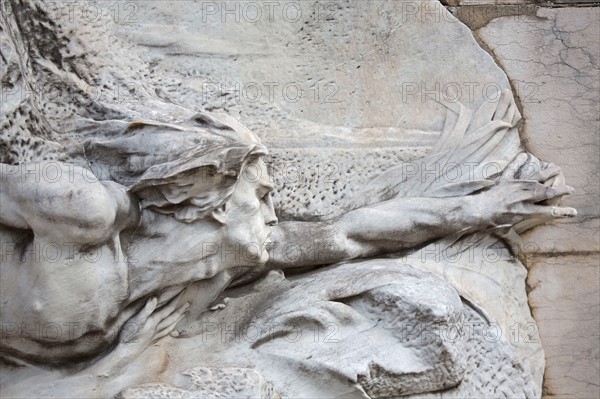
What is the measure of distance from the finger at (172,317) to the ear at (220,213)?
286mm

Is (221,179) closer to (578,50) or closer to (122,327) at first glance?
(122,327)

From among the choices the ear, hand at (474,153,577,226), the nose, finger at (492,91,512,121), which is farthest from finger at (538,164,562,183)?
the ear

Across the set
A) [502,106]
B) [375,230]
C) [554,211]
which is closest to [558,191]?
[554,211]

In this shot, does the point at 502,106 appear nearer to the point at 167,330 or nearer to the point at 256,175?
the point at 256,175

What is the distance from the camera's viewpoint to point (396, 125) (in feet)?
10.0

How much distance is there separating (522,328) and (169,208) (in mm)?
1142

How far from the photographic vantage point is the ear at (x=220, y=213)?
2.48 metres

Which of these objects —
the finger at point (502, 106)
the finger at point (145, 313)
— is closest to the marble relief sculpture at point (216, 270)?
the finger at point (145, 313)

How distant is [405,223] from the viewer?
2.82 metres

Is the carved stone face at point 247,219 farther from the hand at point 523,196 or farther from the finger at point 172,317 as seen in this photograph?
the hand at point 523,196

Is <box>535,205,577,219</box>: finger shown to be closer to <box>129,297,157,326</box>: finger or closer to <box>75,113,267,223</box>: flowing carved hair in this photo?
<box>75,113,267,223</box>: flowing carved hair

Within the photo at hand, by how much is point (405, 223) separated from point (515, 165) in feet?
1.35

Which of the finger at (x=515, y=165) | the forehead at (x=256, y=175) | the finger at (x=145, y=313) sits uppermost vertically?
the forehead at (x=256, y=175)

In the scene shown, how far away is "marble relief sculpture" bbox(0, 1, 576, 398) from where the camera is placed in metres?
2.36
